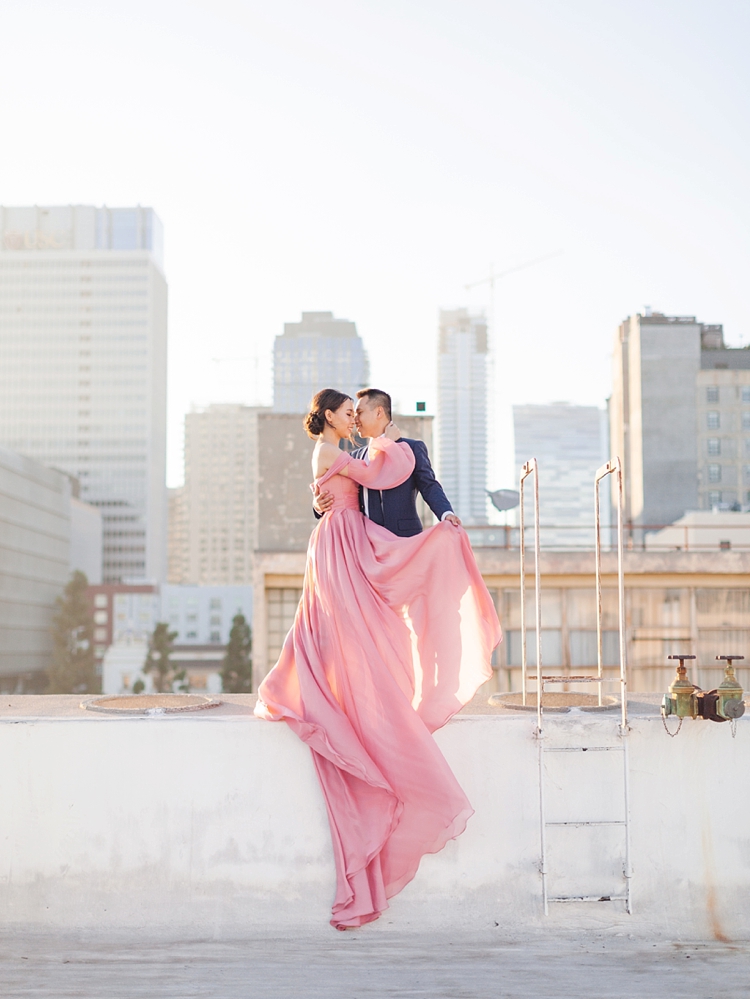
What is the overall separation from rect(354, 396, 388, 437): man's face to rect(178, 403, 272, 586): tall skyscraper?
148899 mm

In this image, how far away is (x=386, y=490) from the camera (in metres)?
4.43

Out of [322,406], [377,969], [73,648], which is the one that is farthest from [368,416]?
[73,648]

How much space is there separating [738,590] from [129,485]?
121 metres

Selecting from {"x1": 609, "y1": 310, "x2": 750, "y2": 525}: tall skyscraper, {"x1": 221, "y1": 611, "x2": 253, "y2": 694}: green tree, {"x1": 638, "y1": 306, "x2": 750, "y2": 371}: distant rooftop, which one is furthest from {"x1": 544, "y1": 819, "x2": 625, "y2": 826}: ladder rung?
{"x1": 638, "y1": 306, "x2": 750, "y2": 371}: distant rooftop

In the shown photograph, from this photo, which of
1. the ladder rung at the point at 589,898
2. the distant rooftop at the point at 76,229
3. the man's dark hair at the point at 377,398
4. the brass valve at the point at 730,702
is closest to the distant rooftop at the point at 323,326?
the distant rooftop at the point at 76,229

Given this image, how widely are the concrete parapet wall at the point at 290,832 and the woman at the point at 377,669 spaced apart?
0.15 m

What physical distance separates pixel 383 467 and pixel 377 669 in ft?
3.15

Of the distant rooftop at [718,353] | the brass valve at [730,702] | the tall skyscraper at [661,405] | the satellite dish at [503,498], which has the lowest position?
the brass valve at [730,702]

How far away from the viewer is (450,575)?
13.7 feet

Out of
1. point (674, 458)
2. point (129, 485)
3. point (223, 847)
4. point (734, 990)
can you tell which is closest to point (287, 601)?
point (223, 847)

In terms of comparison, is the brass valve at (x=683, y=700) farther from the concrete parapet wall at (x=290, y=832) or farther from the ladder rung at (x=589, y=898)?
the ladder rung at (x=589, y=898)

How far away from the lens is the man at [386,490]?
436 cm

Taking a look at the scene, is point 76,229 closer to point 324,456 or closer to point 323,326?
point 323,326

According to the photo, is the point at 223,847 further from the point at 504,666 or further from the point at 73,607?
the point at 73,607
